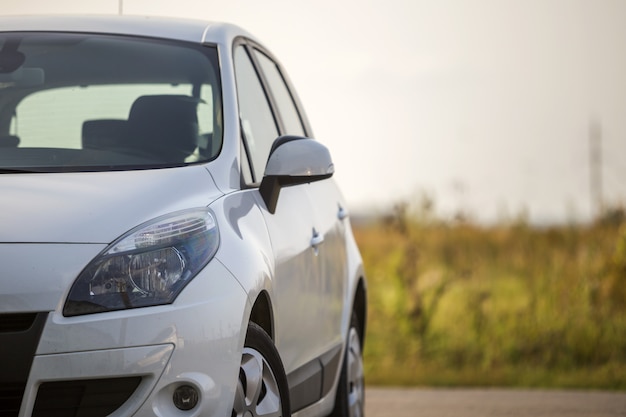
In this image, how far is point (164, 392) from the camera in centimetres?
380

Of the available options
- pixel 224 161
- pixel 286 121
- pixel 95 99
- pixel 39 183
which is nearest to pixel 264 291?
pixel 224 161

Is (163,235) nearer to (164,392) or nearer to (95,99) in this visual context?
(164,392)

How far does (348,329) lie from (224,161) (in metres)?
1.79

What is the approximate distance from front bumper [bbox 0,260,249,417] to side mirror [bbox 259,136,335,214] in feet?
3.00

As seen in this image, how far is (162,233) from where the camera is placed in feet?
13.0

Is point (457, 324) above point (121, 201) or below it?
below

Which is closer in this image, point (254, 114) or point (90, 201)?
point (90, 201)

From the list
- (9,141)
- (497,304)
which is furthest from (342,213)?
(497,304)

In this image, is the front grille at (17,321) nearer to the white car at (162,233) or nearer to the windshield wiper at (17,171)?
the white car at (162,233)

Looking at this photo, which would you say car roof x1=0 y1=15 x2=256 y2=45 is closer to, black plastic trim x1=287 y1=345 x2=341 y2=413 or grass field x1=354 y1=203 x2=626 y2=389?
black plastic trim x1=287 y1=345 x2=341 y2=413

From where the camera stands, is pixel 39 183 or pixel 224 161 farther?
pixel 224 161

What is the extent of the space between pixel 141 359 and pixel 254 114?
1.87 m

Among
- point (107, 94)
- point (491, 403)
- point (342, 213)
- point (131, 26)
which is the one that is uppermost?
point (131, 26)

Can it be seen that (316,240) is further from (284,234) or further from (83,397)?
(83,397)
